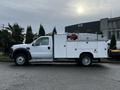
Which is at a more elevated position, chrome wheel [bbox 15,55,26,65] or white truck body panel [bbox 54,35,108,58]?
white truck body panel [bbox 54,35,108,58]

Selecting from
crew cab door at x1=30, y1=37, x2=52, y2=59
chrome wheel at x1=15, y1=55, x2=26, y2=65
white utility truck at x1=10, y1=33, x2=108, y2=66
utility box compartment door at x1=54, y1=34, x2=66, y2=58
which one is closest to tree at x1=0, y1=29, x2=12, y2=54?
white utility truck at x1=10, y1=33, x2=108, y2=66

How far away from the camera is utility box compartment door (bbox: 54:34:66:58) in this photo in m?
18.0

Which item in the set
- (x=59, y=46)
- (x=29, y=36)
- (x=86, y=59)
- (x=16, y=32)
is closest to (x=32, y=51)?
(x=59, y=46)

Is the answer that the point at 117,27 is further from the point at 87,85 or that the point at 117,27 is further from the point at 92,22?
the point at 87,85

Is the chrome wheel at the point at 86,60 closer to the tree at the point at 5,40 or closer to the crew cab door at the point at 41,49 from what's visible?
the crew cab door at the point at 41,49

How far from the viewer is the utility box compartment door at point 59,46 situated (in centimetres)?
1803

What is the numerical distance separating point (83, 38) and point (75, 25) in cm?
3241

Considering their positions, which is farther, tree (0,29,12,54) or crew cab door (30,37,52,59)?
tree (0,29,12,54)

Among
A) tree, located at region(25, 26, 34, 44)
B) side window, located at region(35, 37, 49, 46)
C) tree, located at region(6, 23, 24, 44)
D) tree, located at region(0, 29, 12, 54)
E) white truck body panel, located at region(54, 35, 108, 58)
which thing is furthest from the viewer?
tree, located at region(25, 26, 34, 44)

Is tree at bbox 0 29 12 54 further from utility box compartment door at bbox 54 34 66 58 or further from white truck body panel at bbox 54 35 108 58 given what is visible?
white truck body panel at bbox 54 35 108 58

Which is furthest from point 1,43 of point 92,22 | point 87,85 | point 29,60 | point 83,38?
point 92,22

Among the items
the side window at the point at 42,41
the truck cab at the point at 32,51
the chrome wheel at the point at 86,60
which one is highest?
the side window at the point at 42,41

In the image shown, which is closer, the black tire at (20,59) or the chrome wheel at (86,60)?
the black tire at (20,59)

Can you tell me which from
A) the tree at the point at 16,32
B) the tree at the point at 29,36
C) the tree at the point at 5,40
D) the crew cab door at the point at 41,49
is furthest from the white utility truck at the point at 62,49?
the tree at the point at 29,36
